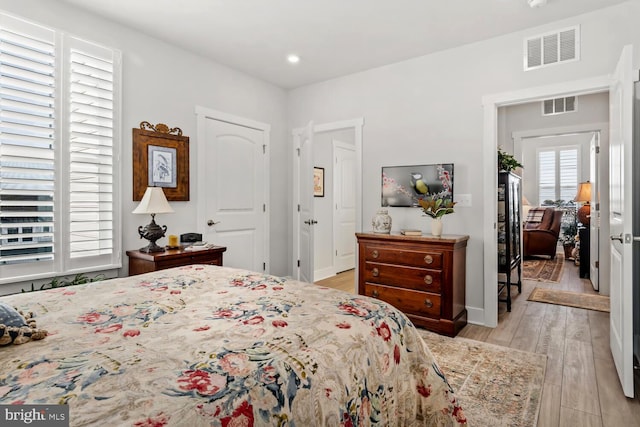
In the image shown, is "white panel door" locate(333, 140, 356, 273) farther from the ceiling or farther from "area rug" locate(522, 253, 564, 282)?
"area rug" locate(522, 253, 564, 282)

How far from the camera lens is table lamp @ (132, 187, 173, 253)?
298cm

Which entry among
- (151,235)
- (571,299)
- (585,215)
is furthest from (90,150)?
(585,215)

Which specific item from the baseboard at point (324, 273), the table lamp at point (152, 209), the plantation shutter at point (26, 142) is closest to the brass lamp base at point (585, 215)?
the baseboard at point (324, 273)

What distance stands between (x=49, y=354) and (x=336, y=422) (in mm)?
793

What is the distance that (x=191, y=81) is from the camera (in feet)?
12.2

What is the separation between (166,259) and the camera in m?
2.94

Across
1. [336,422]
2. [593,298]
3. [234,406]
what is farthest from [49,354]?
[593,298]

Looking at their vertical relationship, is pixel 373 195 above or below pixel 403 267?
above

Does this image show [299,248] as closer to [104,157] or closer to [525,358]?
[104,157]

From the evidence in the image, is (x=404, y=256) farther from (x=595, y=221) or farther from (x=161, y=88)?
(x=595, y=221)

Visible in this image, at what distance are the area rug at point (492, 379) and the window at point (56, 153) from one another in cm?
285

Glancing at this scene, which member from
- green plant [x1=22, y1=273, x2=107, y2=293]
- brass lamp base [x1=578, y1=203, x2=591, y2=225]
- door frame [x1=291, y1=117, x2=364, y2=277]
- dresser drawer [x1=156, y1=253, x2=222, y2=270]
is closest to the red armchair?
brass lamp base [x1=578, y1=203, x2=591, y2=225]

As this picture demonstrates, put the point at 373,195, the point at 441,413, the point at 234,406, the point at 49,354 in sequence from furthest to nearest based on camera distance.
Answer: the point at 373,195 < the point at 441,413 < the point at 49,354 < the point at 234,406

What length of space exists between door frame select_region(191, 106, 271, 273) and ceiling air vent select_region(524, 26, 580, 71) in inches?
115
